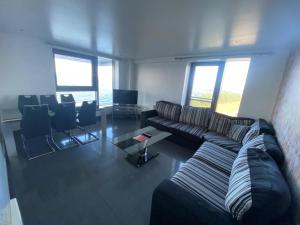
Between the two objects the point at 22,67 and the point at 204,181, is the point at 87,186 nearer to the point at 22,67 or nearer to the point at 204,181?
the point at 204,181

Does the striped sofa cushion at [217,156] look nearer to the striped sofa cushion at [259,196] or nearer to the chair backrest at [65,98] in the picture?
the striped sofa cushion at [259,196]

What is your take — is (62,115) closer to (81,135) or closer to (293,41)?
(81,135)

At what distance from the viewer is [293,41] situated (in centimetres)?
214

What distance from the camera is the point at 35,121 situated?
2410mm

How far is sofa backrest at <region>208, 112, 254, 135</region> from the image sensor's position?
284 centimetres

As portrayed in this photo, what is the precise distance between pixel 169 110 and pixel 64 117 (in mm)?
2606

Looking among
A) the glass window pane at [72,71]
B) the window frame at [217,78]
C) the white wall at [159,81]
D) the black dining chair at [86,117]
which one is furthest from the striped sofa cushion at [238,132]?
the glass window pane at [72,71]

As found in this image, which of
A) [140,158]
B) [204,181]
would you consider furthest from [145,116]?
[204,181]

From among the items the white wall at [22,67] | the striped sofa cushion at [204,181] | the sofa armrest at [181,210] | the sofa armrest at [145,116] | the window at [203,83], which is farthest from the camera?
the sofa armrest at [145,116]

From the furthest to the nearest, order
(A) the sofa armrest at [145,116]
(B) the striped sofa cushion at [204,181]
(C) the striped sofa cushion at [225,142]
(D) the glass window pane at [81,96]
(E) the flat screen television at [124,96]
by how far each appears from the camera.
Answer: (E) the flat screen television at [124,96] → (D) the glass window pane at [81,96] → (A) the sofa armrest at [145,116] → (C) the striped sofa cushion at [225,142] → (B) the striped sofa cushion at [204,181]

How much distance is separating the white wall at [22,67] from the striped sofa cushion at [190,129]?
3509mm

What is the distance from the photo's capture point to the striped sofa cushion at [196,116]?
3.30 metres

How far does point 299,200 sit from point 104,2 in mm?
2431

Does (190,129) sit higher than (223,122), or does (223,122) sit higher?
(223,122)
